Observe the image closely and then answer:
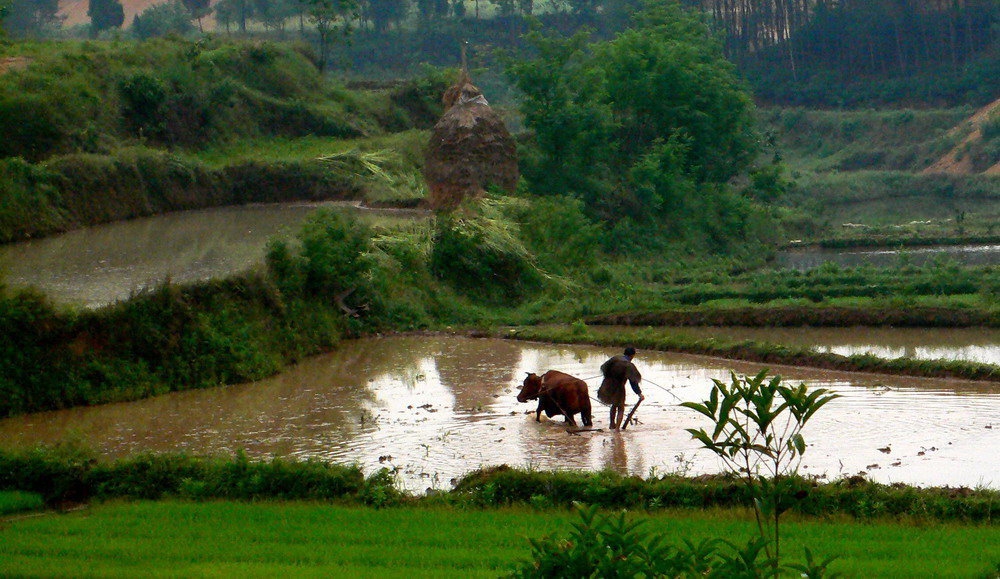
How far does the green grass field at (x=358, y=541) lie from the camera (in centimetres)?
811

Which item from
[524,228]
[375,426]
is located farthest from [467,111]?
[375,426]

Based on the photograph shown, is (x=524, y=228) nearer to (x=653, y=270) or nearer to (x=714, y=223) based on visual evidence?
(x=653, y=270)

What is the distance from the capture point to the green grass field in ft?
26.6

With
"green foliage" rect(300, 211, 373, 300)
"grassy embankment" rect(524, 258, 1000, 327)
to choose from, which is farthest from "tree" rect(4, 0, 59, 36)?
"grassy embankment" rect(524, 258, 1000, 327)

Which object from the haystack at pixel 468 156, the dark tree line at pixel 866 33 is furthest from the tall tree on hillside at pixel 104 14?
the haystack at pixel 468 156

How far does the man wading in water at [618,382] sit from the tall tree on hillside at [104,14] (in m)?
64.3

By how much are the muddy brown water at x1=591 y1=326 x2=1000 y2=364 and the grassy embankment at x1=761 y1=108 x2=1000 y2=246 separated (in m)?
15.7

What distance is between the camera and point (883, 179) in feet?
162

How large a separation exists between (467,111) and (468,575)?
22.4 meters

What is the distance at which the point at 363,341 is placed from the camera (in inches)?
831

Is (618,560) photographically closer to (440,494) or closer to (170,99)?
(440,494)

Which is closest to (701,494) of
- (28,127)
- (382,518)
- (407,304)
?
(382,518)

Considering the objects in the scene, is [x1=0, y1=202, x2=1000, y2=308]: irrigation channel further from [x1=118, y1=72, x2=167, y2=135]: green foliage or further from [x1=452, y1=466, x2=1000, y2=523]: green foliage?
[x1=452, y1=466, x2=1000, y2=523]: green foliage

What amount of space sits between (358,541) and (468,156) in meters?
20.3
